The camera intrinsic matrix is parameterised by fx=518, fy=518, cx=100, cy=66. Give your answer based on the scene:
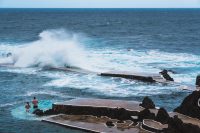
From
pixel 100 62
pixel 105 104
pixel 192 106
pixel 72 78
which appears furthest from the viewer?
pixel 100 62

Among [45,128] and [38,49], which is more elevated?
[38,49]

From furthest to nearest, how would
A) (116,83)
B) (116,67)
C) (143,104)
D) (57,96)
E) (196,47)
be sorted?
(196,47)
(116,67)
(116,83)
(57,96)
(143,104)

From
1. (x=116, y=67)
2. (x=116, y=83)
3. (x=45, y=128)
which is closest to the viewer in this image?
(x=45, y=128)

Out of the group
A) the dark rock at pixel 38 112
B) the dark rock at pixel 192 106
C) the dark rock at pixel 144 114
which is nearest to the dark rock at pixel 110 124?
the dark rock at pixel 144 114

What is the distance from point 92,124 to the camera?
107 ft

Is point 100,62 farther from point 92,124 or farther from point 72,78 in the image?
point 92,124

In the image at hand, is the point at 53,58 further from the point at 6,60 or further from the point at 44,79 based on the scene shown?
the point at 44,79

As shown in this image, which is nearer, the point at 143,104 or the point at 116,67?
the point at 143,104

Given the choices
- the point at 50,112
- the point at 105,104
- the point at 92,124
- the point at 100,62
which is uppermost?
the point at 100,62

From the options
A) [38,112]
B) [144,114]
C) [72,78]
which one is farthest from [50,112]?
[72,78]

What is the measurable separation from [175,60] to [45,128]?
130 feet

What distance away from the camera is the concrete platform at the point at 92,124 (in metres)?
31.2

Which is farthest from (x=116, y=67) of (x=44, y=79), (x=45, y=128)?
(x=45, y=128)

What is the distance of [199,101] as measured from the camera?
32906 millimetres
